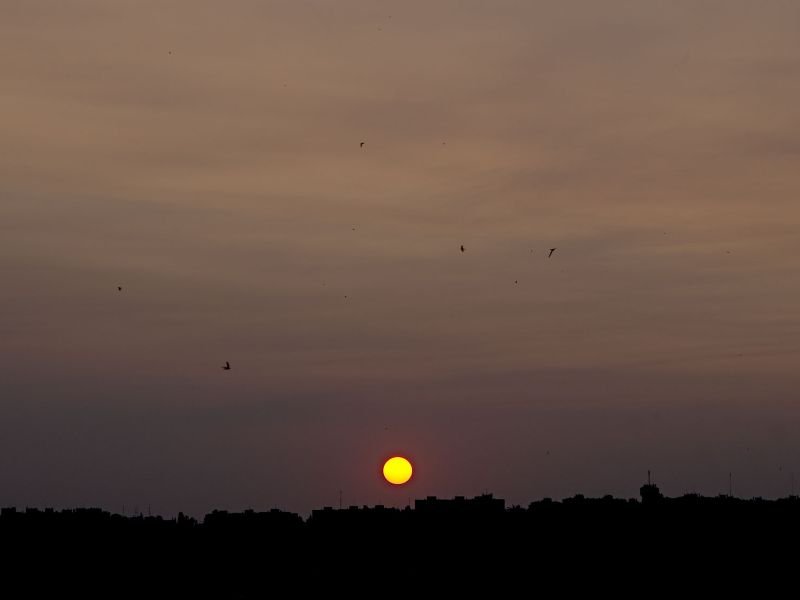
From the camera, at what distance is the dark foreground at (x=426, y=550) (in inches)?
4700

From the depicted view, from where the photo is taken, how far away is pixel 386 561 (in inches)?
5030

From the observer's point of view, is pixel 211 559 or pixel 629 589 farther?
pixel 211 559

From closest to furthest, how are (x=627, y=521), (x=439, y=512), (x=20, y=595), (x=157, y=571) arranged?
(x=20, y=595) → (x=157, y=571) → (x=627, y=521) → (x=439, y=512)

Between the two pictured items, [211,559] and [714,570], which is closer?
[714,570]

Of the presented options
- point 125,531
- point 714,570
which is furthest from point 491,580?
point 125,531

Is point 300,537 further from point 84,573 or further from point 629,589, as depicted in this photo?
point 629,589

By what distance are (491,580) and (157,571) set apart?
2675cm

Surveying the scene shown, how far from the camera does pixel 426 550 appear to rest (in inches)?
5187

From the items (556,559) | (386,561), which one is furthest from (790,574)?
(386,561)

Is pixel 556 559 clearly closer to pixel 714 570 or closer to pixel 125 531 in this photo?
pixel 714 570

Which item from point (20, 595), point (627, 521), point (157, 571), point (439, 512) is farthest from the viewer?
point (439, 512)

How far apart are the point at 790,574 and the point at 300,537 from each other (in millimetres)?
43457

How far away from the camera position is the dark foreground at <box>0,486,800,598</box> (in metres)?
119

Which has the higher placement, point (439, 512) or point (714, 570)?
point (439, 512)
